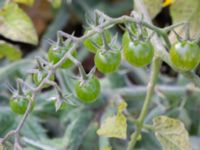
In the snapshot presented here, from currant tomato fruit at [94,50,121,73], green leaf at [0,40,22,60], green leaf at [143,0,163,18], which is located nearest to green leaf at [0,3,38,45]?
green leaf at [0,40,22,60]

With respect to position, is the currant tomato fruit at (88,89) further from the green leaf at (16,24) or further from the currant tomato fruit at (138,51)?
the green leaf at (16,24)

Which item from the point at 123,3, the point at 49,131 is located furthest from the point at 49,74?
the point at 123,3

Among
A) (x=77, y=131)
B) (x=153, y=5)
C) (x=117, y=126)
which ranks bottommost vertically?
(x=77, y=131)

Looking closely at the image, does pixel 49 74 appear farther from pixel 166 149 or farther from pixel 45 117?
pixel 45 117

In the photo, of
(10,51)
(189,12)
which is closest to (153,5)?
(189,12)

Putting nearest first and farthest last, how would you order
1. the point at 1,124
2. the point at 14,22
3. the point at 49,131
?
the point at 14,22 < the point at 1,124 < the point at 49,131

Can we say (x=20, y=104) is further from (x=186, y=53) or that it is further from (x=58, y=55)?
(x=186, y=53)

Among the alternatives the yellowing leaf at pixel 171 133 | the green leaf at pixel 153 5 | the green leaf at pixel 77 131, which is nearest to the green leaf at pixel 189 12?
the green leaf at pixel 153 5
